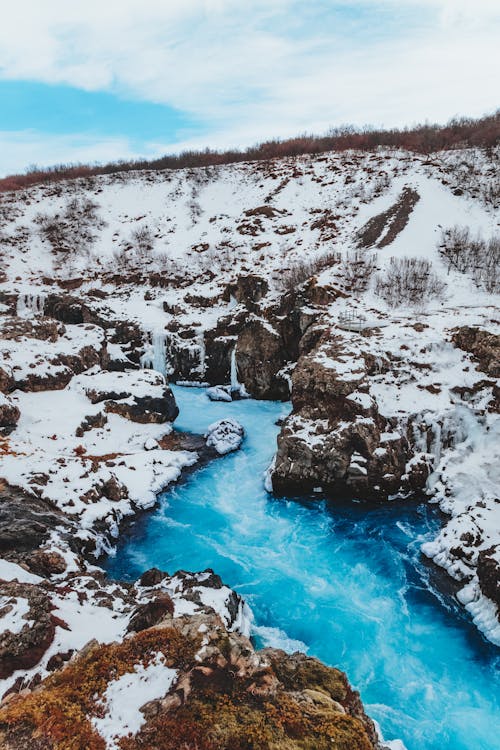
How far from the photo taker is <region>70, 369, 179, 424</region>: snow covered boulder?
63.5 feet

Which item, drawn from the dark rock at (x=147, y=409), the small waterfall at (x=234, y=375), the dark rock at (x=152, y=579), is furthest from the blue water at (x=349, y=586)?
the small waterfall at (x=234, y=375)

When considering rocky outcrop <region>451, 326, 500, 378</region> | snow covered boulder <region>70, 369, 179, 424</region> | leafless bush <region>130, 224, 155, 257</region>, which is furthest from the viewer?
leafless bush <region>130, 224, 155, 257</region>

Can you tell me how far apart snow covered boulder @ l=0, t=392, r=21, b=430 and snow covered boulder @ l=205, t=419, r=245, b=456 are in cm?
786

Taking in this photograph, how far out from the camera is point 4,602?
731 cm

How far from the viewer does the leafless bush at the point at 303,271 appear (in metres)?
30.1

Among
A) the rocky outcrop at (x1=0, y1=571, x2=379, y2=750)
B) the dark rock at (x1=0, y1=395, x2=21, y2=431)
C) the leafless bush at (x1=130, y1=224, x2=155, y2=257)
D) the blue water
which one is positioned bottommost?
the blue water

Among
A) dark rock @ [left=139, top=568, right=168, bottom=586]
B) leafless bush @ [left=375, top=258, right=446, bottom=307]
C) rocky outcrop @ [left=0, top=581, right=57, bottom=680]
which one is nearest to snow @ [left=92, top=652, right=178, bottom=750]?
rocky outcrop @ [left=0, top=581, right=57, bottom=680]

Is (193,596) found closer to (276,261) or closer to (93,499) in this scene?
(93,499)

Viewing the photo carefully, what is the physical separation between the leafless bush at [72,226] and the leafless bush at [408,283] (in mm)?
30241

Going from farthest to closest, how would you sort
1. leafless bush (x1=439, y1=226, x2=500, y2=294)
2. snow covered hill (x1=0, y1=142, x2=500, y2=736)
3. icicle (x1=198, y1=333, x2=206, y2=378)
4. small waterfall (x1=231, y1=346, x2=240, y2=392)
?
1. icicle (x1=198, y1=333, x2=206, y2=378)
2. leafless bush (x1=439, y1=226, x2=500, y2=294)
3. small waterfall (x1=231, y1=346, x2=240, y2=392)
4. snow covered hill (x1=0, y1=142, x2=500, y2=736)

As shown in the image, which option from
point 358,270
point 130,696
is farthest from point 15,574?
point 358,270

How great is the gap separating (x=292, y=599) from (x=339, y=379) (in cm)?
801

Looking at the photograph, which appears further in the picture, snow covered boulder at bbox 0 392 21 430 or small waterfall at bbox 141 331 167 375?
small waterfall at bbox 141 331 167 375

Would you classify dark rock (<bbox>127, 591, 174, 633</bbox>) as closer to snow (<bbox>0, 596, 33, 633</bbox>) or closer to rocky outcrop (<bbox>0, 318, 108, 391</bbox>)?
snow (<bbox>0, 596, 33, 633</bbox>)
